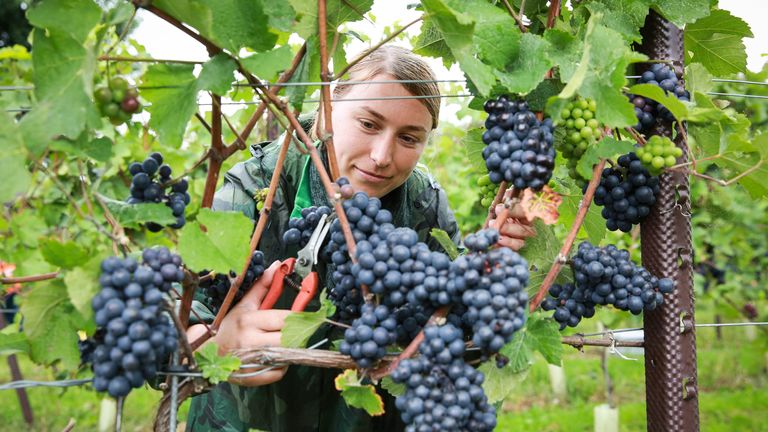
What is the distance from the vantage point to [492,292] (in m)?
1.14

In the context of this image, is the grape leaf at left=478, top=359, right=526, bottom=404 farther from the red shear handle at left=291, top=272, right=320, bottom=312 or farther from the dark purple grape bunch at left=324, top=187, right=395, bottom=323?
the red shear handle at left=291, top=272, right=320, bottom=312

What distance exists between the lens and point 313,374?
2.36 m

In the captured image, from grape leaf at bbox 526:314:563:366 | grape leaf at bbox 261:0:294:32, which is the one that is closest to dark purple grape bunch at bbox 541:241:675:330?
grape leaf at bbox 526:314:563:366

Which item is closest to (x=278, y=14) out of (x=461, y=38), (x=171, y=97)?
(x=171, y=97)

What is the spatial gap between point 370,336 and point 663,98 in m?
0.76

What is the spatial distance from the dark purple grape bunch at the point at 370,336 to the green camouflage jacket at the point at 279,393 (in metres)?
1.04

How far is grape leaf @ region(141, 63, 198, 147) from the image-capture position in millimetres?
1299

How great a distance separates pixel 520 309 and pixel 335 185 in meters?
0.45

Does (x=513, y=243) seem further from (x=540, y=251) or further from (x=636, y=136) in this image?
(x=636, y=136)

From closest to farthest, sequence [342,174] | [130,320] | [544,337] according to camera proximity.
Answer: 1. [130,320]
2. [544,337]
3. [342,174]

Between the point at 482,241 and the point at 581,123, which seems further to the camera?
the point at 581,123

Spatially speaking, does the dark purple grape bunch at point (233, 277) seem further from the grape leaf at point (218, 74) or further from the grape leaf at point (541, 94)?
the grape leaf at point (541, 94)

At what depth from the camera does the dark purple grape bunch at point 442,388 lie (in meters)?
1.13

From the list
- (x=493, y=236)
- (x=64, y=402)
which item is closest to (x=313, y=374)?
(x=493, y=236)
